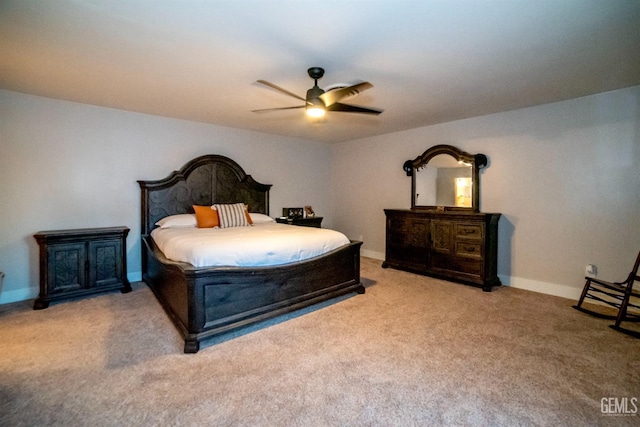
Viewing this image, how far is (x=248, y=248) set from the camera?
2.73 meters

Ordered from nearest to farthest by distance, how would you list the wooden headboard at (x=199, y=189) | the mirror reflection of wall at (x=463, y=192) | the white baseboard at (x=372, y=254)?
the wooden headboard at (x=199, y=189)
the mirror reflection of wall at (x=463, y=192)
the white baseboard at (x=372, y=254)

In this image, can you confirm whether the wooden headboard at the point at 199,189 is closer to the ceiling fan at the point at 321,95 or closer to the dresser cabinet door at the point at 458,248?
the ceiling fan at the point at 321,95

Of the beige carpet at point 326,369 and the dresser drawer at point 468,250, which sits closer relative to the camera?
the beige carpet at point 326,369

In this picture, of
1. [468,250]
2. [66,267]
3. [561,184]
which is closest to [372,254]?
[468,250]

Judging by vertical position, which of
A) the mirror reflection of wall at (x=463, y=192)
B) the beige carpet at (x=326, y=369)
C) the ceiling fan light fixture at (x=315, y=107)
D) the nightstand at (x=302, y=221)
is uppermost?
the ceiling fan light fixture at (x=315, y=107)

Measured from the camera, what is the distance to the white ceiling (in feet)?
6.07

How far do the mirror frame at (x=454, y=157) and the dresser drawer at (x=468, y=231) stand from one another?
40cm

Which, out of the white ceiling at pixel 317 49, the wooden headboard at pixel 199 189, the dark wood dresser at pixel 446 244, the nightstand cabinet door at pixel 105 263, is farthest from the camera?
the wooden headboard at pixel 199 189

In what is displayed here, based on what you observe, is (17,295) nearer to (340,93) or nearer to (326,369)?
(326,369)

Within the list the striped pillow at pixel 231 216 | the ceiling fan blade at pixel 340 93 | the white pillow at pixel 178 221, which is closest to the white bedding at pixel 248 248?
the white pillow at pixel 178 221

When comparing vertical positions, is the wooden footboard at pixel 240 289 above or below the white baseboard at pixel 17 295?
above

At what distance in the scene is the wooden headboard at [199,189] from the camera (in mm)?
4250

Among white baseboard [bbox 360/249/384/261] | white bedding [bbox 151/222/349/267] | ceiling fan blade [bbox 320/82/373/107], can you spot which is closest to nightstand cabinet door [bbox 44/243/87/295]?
white bedding [bbox 151/222/349/267]

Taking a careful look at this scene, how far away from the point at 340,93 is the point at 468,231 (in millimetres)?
2693
